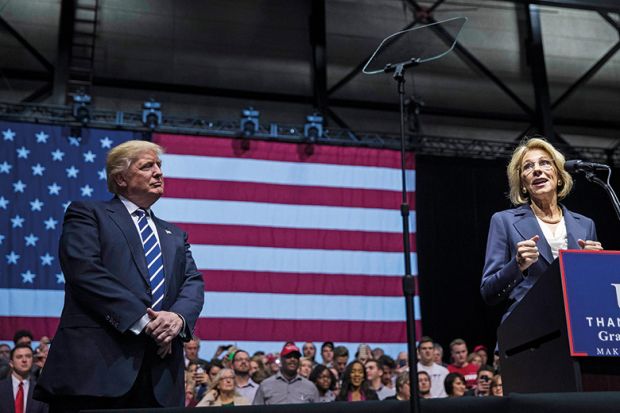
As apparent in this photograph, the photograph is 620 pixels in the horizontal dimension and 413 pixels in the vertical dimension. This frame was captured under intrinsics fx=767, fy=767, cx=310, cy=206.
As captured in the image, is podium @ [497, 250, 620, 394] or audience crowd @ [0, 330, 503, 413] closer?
podium @ [497, 250, 620, 394]

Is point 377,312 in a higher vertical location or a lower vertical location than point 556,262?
higher

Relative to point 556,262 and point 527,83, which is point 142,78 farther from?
point 556,262

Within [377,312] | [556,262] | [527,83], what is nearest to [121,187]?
[556,262]

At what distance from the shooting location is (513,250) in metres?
2.49

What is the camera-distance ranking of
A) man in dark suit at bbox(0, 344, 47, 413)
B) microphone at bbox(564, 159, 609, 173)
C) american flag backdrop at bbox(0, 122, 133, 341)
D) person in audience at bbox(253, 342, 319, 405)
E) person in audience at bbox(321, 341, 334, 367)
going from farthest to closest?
american flag backdrop at bbox(0, 122, 133, 341)
person in audience at bbox(321, 341, 334, 367)
person in audience at bbox(253, 342, 319, 405)
man in dark suit at bbox(0, 344, 47, 413)
microphone at bbox(564, 159, 609, 173)

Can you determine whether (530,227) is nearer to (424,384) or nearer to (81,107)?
(424,384)

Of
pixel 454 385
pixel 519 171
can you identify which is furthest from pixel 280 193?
pixel 519 171

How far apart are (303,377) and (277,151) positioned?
3888 mm

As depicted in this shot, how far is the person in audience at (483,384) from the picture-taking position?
6.41m

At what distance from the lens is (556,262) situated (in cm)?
192

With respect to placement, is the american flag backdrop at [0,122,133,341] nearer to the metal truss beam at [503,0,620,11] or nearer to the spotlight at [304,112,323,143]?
the spotlight at [304,112,323,143]

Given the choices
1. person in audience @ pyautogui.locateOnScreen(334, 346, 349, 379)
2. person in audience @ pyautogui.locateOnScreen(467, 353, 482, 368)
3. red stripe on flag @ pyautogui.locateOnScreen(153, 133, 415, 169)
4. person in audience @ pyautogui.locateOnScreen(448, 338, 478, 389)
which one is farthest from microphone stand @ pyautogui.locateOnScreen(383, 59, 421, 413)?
red stripe on flag @ pyautogui.locateOnScreen(153, 133, 415, 169)

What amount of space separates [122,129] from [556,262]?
26.0ft

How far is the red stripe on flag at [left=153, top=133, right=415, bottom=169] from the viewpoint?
30.5 feet
